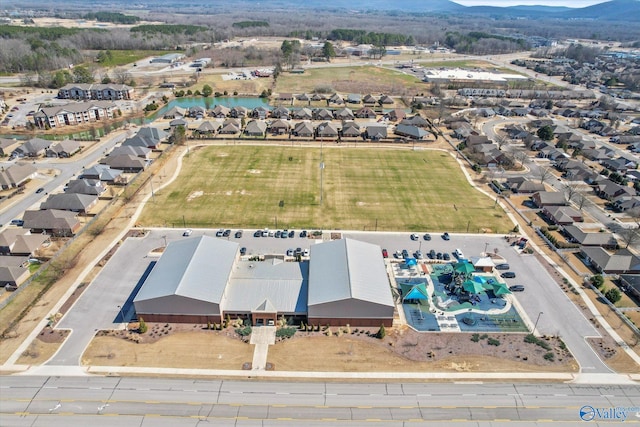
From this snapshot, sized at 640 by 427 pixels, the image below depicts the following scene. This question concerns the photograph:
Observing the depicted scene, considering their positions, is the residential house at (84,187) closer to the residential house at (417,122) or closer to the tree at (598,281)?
the tree at (598,281)

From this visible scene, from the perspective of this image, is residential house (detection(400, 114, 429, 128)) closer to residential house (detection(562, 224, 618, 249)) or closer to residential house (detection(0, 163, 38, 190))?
residential house (detection(562, 224, 618, 249))

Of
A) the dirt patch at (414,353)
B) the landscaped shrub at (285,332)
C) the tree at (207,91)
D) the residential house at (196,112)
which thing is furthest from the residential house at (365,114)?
the landscaped shrub at (285,332)

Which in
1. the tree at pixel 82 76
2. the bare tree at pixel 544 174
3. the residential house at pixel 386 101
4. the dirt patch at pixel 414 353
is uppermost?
the tree at pixel 82 76

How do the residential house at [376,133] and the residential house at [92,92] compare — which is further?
the residential house at [92,92]

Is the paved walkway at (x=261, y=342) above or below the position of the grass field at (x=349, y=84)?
below

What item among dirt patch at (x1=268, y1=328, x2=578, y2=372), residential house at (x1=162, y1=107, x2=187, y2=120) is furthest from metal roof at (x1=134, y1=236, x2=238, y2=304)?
residential house at (x1=162, y1=107, x2=187, y2=120)

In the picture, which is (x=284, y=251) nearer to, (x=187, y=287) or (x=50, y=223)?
(x=187, y=287)

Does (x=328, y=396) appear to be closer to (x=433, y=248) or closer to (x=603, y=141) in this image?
(x=433, y=248)
